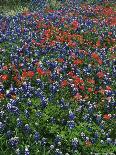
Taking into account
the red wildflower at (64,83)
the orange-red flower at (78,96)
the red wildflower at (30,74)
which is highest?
the red wildflower at (30,74)

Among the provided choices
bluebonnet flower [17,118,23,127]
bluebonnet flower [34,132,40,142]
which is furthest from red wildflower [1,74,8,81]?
bluebonnet flower [34,132,40,142]

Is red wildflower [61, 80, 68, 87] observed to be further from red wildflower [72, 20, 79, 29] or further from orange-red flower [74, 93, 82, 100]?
red wildflower [72, 20, 79, 29]

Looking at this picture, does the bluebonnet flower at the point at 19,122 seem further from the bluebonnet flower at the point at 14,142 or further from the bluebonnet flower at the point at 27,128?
the bluebonnet flower at the point at 14,142

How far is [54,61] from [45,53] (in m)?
0.90

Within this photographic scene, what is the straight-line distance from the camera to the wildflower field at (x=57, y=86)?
8.27m

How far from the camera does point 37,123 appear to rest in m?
8.55

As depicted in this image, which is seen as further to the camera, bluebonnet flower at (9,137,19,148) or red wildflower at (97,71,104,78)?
red wildflower at (97,71,104,78)

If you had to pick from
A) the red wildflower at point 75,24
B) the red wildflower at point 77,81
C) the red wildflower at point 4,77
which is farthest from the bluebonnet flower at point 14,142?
the red wildflower at point 75,24

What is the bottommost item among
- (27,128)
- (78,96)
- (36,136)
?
(36,136)

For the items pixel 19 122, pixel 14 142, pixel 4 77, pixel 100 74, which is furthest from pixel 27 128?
pixel 100 74

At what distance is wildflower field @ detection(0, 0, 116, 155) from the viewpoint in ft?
27.1

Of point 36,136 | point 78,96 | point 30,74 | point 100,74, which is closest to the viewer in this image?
point 36,136

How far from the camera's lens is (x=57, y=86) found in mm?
10312

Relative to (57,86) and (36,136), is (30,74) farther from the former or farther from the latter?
(36,136)
